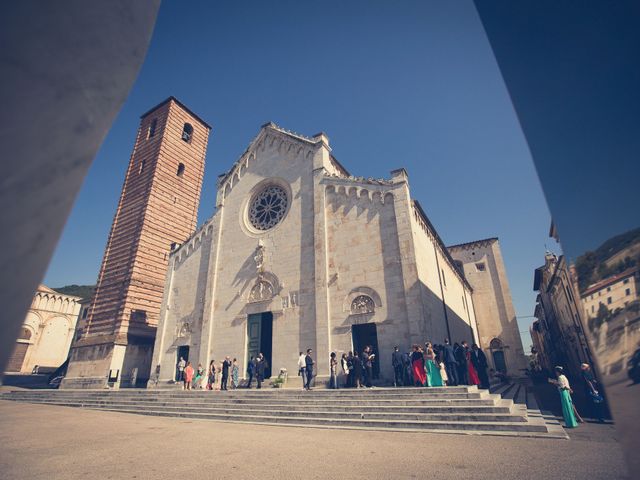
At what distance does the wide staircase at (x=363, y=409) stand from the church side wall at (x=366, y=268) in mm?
2971

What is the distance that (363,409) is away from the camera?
9367mm

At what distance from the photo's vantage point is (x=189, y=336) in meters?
18.5

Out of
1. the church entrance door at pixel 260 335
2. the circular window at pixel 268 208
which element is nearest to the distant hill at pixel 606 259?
the church entrance door at pixel 260 335

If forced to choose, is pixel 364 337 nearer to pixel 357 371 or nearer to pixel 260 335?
pixel 357 371

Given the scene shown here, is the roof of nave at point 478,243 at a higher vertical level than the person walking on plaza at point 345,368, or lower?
higher

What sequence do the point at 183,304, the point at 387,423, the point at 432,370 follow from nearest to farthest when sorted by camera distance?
the point at 387,423, the point at 432,370, the point at 183,304

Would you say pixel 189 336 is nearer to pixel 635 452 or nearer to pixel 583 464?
pixel 583 464

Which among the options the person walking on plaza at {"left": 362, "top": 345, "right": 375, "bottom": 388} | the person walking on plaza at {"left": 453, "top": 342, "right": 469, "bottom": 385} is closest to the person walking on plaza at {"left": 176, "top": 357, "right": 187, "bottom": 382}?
the person walking on plaza at {"left": 362, "top": 345, "right": 375, "bottom": 388}

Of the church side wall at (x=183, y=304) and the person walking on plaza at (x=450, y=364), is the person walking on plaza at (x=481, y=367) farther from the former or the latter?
the church side wall at (x=183, y=304)

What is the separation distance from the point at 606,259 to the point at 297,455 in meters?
5.79

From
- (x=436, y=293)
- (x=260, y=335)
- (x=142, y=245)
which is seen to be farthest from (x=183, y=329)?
(x=436, y=293)

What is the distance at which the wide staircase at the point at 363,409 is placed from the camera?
7512 mm

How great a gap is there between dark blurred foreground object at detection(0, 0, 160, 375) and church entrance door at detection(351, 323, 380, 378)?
45.2 ft

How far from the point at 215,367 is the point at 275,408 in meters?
7.12
